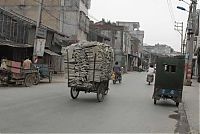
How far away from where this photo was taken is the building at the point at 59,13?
156 ft

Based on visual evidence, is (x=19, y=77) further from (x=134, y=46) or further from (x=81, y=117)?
(x=134, y=46)

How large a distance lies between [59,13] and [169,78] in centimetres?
3344

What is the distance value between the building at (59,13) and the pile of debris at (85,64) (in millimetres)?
30232

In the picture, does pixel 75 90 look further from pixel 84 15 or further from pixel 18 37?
pixel 84 15

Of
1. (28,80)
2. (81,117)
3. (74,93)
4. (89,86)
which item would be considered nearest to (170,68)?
(89,86)

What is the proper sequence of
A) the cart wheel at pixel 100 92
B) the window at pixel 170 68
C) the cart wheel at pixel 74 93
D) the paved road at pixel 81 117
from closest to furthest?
the paved road at pixel 81 117, the window at pixel 170 68, the cart wheel at pixel 100 92, the cart wheel at pixel 74 93

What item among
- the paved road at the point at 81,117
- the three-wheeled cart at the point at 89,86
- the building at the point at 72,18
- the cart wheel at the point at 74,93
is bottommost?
the paved road at the point at 81,117

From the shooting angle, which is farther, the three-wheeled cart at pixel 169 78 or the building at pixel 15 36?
the building at pixel 15 36

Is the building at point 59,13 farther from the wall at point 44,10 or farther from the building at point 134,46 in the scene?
the building at point 134,46

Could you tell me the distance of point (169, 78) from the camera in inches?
659

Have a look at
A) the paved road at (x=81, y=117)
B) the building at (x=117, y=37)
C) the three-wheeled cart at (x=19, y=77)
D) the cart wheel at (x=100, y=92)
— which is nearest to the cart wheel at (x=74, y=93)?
the cart wheel at (x=100, y=92)

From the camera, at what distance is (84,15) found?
166 ft

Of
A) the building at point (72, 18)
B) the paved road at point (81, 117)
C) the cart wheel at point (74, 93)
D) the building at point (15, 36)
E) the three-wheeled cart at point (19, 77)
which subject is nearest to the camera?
the paved road at point (81, 117)

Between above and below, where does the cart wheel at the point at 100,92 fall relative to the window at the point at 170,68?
below
